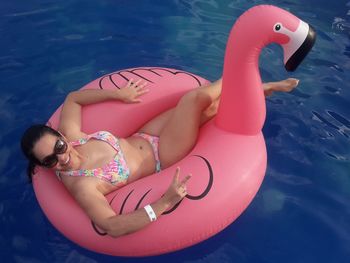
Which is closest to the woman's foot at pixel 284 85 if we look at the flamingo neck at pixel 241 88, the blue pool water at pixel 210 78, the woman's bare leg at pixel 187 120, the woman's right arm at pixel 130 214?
the woman's bare leg at pixel 187 120

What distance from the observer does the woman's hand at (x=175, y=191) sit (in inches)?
90.2

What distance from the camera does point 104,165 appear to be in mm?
2660

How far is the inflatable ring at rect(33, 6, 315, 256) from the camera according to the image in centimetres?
236

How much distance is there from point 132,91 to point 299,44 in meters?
1.11

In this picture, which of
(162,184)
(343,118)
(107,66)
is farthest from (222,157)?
(107,66)

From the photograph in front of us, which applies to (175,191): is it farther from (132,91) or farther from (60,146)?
(132,91)

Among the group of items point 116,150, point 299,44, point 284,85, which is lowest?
point 116,150

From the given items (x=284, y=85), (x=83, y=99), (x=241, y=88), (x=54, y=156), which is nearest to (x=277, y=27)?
(x=241, y=88)

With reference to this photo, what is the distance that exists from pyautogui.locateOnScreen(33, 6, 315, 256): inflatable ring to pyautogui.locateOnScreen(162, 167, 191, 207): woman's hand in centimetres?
6

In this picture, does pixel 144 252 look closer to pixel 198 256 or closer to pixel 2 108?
pixel 198 256

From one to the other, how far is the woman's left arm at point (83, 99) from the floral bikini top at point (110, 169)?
0.39 feet

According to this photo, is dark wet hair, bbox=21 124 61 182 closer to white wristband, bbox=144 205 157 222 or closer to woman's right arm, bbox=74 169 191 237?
woman's right arm, bbox=74 169 191 237

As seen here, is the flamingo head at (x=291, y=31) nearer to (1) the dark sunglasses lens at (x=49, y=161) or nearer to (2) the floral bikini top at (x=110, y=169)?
(2) the floral bikini top at (x=110, y=169)

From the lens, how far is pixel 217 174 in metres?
2.47
